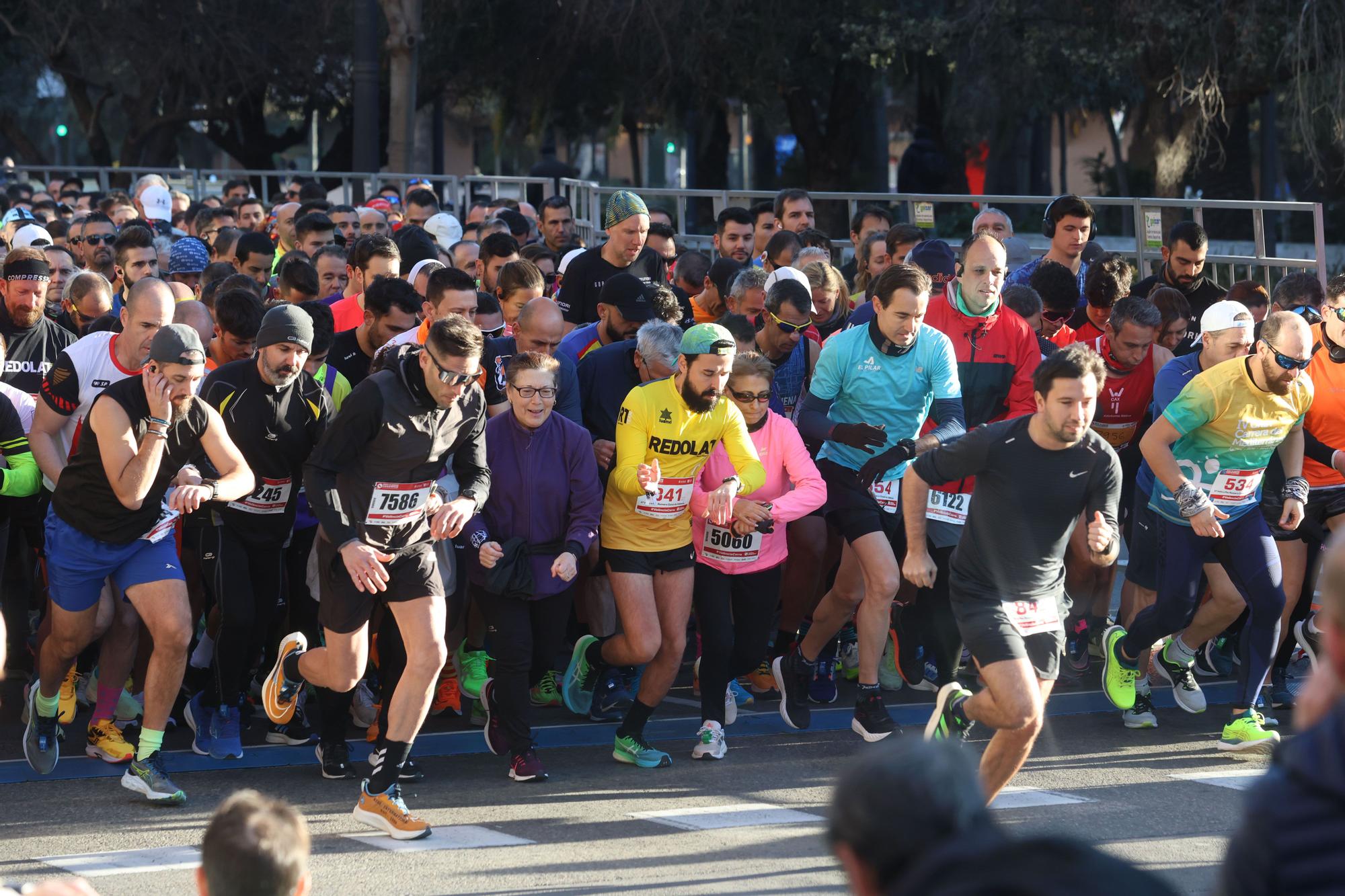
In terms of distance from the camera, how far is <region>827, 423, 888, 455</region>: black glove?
23.6 feet

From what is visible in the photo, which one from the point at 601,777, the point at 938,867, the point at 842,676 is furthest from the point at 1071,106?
the point at 938,867

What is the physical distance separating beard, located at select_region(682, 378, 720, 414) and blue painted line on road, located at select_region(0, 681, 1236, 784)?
61.7 inches

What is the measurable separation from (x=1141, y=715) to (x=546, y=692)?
280cm

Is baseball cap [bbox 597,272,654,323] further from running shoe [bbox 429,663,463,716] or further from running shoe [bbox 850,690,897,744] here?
running shoe [bbox 850,690,897,744]

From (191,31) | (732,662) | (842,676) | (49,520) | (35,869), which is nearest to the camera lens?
(35,869)

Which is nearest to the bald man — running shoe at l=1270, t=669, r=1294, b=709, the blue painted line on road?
the blue painted line on road

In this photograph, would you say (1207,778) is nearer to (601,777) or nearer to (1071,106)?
(601,777)

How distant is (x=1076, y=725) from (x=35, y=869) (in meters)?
4.56

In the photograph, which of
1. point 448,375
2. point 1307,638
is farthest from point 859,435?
point 1307,638

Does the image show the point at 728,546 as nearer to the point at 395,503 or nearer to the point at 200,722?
the point at 395,503

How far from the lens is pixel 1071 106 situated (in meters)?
33.8

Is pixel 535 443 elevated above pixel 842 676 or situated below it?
above

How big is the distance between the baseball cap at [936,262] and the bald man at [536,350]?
2.16m

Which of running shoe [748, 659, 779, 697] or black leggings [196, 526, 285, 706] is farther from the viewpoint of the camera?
running shoe [748, 659, 779, 697]
